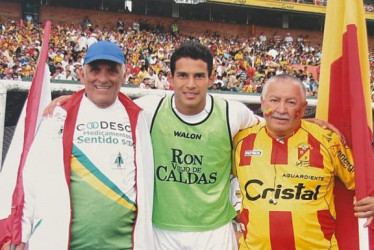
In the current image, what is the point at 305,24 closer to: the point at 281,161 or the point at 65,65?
the point at 65,65

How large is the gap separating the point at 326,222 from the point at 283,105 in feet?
2.35

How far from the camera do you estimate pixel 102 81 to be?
2.71m

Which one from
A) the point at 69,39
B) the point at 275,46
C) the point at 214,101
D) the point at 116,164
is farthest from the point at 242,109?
the point at 275,46

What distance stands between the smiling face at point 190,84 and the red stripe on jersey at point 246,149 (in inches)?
13.9

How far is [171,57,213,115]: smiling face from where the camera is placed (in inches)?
113

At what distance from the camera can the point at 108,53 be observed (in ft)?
8.89

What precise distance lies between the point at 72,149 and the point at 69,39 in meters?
18.7

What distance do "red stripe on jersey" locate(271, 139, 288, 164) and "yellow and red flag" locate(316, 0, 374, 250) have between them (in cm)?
38

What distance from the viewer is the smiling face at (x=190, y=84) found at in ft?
9.44

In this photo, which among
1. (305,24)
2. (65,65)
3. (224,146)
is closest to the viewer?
(224,146)

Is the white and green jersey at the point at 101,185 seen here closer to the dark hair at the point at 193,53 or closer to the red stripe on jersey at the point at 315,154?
the dark hair at the point at 193,53

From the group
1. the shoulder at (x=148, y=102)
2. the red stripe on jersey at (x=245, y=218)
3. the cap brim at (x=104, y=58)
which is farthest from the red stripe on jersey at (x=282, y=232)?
the cap brim at (x=104, y=58)

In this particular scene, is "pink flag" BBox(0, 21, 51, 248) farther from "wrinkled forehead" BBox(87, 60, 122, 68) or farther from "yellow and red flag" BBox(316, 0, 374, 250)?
"yellow and red flag" BBox(316, 0, 374, 250)

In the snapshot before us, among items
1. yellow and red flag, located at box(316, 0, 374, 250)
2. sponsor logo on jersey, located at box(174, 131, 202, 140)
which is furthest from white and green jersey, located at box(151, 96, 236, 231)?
yellow and red flag, located at box(316, 0, 374, 250)
